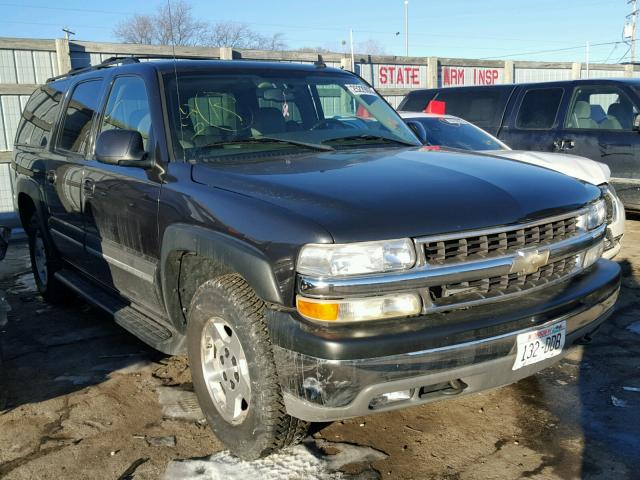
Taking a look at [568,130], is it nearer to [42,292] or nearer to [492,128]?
[492,128]

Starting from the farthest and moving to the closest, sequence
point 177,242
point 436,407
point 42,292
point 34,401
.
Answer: point 42,292 < point 34,401 < point 436,407 < point 177,242

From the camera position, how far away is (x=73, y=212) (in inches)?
187

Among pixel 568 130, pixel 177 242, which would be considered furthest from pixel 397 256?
pixel 568 130

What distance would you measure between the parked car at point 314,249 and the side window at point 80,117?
22 centimetres

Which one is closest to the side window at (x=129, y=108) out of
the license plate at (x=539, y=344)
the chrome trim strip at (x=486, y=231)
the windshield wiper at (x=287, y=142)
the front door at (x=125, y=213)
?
the front door at (x=125, y=213)

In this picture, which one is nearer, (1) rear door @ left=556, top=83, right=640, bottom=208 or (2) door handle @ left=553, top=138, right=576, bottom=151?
(1) rear door @ left=556, top=83, right=640, bottom=208

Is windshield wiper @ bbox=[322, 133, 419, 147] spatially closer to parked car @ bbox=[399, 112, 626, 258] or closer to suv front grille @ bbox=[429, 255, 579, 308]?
parked car @ bbox=[399, 112, 626, 258]

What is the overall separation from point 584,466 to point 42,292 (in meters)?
4.84

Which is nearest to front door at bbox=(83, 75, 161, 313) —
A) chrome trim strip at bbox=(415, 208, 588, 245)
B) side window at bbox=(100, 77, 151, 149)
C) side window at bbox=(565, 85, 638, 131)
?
side window at bbox=(100, 77, 151, 149)

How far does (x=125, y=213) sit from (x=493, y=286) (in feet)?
7.42

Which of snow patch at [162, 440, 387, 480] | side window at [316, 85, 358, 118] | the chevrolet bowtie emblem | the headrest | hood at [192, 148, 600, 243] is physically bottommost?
snow patch at [162, 440, 387, 480]

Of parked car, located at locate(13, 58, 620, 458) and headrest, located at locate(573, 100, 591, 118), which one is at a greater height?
headrest, located at locate(573, 100, 591, 118)

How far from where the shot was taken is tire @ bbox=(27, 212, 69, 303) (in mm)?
5574

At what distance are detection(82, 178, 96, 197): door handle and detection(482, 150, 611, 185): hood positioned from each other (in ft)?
11.6
